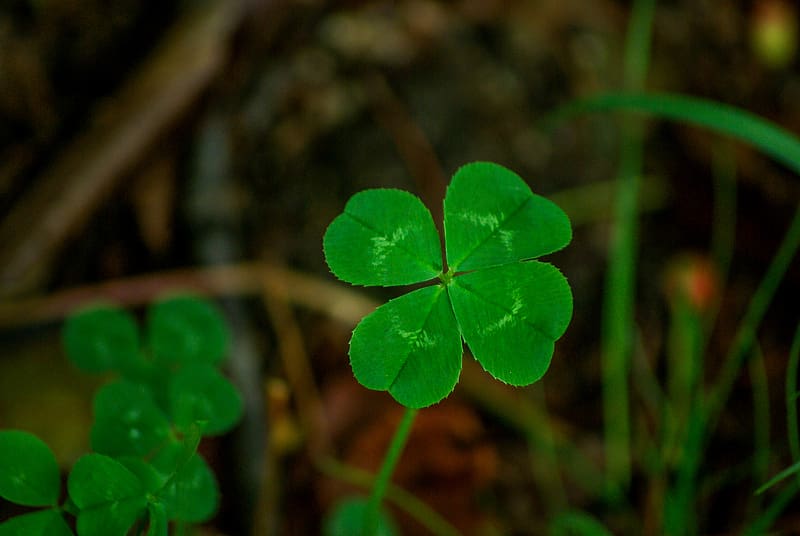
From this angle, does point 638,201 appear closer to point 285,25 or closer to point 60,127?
point 285,25

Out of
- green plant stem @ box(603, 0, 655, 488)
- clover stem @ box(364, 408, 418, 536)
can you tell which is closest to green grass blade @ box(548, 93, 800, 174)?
green plant stem @ box(603, 0, 655, 488)

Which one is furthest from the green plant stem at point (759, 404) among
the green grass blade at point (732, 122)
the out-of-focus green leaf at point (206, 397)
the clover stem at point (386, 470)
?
the out-of-focus green leaf at point (206, 397)

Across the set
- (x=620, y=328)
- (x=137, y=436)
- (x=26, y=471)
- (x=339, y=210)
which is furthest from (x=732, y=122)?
(x=26, y=471)

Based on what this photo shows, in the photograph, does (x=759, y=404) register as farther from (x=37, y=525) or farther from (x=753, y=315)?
(x=37, y=525)

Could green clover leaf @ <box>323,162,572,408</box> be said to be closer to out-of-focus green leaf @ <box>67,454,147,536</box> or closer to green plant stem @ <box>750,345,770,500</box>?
out-of-focus green leaf @ <box>67,454,147,536</box>

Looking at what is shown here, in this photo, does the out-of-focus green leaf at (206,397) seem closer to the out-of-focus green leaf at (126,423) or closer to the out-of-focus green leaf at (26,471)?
the out-of-focus green leaf at (126,423)

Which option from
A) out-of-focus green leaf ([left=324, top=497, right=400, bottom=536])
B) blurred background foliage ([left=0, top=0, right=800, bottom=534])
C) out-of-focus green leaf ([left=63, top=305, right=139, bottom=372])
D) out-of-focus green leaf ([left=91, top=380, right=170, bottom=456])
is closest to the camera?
out-of-focus green leaf ([left=91, top=380, right=170, bottom=456])

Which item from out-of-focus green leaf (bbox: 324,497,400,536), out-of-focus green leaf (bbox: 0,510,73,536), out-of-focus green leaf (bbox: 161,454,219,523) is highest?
out-of-focus green leaf (bbox: 161,454,219,523)
